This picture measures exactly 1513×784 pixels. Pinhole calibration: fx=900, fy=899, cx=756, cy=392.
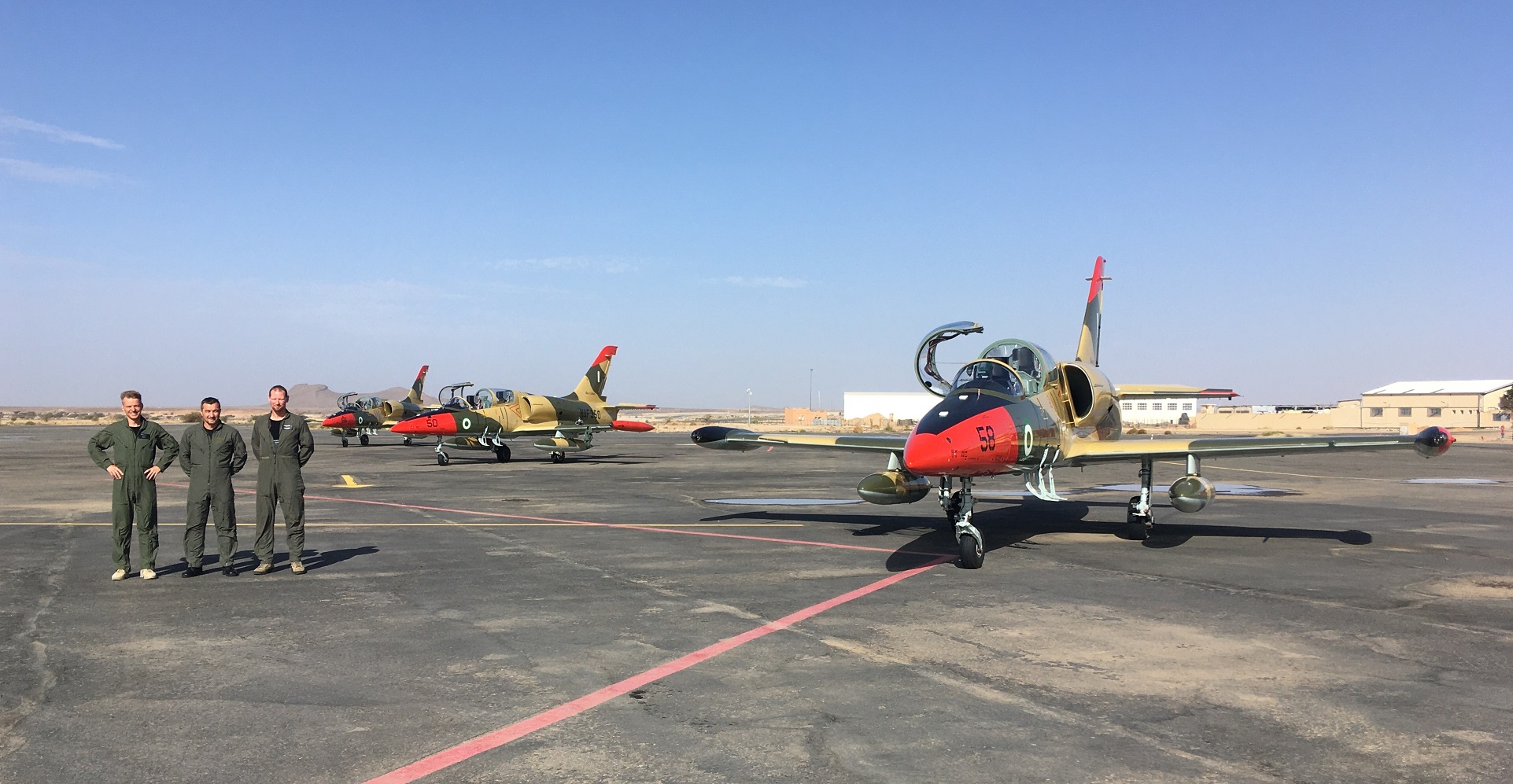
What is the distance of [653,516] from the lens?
1680 cm

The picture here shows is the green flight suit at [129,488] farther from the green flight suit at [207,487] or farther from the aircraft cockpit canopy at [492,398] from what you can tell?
the aircraft cockpit canopy at [492,398]

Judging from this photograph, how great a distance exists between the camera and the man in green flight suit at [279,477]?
1052 centimetres

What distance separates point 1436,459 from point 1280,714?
40953mm

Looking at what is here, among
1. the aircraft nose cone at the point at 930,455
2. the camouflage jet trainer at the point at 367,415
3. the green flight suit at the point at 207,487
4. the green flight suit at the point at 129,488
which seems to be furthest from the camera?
the camouflage jet trainer at the point at 367,415

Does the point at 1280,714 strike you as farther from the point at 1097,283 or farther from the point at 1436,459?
the point at 1436,459

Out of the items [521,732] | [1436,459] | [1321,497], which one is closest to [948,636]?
[521,732]

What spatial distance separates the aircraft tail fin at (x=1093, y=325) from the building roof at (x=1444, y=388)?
114m

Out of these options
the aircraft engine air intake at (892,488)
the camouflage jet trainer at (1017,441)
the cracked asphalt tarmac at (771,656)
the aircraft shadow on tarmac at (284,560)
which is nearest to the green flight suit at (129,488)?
the cracked asphalt tarmac at (771,656)

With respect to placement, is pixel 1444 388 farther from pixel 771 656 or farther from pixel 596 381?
pixel 771 656

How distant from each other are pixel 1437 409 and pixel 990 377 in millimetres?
121269

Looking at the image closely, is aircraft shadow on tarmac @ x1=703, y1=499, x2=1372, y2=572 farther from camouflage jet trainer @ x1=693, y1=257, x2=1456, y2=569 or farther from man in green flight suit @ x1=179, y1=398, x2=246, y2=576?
man in green flight suit @ x1=179, y1=398, x2=246, y2=576

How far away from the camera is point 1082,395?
49.2 ft

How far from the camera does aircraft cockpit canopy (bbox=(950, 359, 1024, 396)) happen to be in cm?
1230

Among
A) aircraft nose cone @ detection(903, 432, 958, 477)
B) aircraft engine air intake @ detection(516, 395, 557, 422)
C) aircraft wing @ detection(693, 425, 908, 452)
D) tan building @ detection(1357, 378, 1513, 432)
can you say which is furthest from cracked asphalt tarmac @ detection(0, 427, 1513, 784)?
tan building @ detection(1357, 378, 1513, 432)
